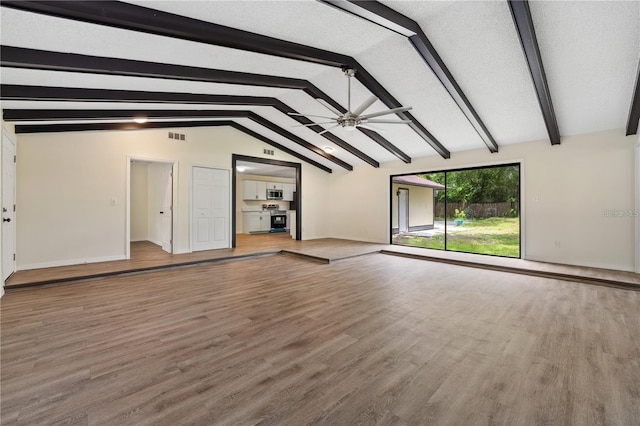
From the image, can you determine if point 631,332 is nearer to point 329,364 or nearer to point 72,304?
point 329,364

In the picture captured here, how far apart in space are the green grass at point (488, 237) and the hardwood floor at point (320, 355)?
87.5 inches

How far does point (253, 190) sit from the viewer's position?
10516 millimetres

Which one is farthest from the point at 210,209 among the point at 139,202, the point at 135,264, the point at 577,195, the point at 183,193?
the point at 577,195

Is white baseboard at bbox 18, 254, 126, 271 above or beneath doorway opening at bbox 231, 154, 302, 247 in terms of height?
beneath

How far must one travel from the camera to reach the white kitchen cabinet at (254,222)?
1065cm

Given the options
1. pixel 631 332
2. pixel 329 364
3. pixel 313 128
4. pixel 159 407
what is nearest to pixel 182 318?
pixel 159 407

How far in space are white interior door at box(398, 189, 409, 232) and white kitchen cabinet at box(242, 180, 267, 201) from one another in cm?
511

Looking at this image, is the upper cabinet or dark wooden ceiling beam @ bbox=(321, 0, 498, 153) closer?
dark wooden ceiling beam @ bbox=(321, 0, 498, 153)

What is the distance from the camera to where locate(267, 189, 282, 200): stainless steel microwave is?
1089cm

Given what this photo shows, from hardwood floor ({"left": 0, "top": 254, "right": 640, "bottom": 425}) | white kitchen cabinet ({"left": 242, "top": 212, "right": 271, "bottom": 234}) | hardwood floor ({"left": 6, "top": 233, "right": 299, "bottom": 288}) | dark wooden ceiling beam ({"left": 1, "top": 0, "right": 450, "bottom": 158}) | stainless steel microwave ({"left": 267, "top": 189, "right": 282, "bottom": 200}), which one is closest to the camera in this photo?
hardwood floor ({"left": 0, "top": 254, "right": 640, "bottom": 425})

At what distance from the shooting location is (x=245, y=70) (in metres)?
3.86

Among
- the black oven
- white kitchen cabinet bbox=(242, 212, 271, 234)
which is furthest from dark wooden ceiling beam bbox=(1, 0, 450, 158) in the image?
the black oven

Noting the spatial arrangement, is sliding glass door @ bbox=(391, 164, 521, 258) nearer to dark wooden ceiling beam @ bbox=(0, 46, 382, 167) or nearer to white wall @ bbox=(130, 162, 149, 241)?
dark wooden ceiling beam @ bbox=(0, 46, 382, 167)

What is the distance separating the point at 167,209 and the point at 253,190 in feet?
13.4
